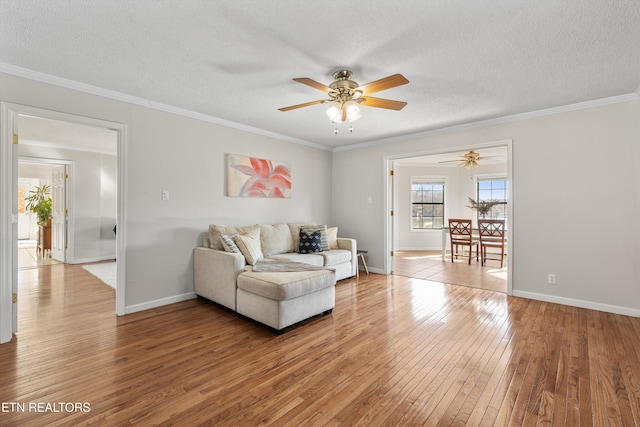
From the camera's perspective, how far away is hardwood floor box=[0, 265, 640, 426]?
1.69 m

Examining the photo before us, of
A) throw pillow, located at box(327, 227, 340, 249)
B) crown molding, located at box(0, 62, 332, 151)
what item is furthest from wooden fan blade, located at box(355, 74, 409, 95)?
throw pillow, located at box(327, 227, 340, 249)

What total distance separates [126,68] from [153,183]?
128cm

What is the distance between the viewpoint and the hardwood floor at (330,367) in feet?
5.53

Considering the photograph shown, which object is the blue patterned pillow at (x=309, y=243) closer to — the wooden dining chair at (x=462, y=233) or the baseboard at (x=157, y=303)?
the baseboard at (x=157, y=303)

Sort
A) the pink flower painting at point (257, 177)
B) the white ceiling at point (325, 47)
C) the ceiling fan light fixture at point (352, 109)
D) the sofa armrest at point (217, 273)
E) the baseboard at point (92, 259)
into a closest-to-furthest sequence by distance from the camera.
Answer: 1. the white ceiling at point (325, 47)
2. the ceiling fan light fixture at point (352, 109)
3. the sofa armrest at point (217, 273)
4. the pink flower painting at point (257, 177)
5. the baseboard at point (92, 259)

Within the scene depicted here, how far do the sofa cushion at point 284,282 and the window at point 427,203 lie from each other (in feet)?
18.9

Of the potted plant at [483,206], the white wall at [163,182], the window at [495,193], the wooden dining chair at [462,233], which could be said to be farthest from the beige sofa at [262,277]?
the window at [495,193]

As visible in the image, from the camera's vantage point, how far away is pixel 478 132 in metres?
4.18

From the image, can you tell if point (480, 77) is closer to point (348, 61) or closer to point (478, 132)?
point (348, 61)

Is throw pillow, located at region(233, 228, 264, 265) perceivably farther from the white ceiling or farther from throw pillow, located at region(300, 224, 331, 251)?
the white ceiling

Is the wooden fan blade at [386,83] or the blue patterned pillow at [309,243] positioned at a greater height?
the wooden fan blade at [386,83]

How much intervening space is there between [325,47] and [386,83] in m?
A: 0.55

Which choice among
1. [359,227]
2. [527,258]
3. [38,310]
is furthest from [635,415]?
[38,310]

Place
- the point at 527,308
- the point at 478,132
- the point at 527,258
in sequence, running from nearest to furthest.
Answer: the point at 527,308, the point at 527,258, the point at 478,132
